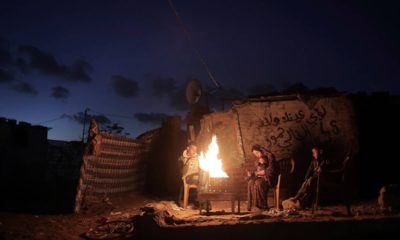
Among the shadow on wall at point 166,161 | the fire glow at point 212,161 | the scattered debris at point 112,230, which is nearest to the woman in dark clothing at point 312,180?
the fire glow at point 212,161

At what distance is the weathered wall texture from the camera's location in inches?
401

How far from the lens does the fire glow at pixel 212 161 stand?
1020 cm

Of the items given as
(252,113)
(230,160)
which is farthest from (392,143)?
(230,160)

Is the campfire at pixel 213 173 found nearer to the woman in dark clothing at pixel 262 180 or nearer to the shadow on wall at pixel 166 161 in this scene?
the woman in dark clothing at pixel 262 180

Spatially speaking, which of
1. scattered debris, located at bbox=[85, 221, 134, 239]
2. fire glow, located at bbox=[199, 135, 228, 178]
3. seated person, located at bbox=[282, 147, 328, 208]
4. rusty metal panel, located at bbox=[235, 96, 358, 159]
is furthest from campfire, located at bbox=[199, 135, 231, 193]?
scattered debris, located at bbox=[85, 221, 134, 239]

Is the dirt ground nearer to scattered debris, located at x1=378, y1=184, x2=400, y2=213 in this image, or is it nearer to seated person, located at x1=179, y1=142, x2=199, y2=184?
scattered debris, located at x1=378, y1=184, x2=400, y2=213

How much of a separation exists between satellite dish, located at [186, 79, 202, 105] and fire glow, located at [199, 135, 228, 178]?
3.11 meters

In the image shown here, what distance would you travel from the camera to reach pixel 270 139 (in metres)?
10.9

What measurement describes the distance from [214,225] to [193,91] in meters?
8.26

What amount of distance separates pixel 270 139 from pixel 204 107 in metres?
6.28

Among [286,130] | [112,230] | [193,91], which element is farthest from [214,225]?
[193,91]

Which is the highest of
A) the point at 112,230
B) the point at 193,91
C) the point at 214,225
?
the point at 193,91

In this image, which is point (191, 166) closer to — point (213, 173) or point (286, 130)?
point (213, 173)

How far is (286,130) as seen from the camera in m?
10.7
